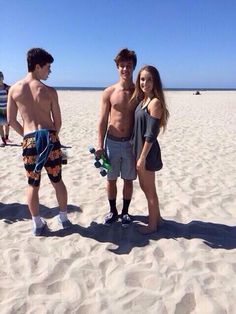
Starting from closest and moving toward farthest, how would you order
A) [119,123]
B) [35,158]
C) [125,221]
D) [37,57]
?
[37,57]
[35,158]
[119,123]
[125,221]

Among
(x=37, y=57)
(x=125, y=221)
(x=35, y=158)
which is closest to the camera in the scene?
(x=37, y=57)

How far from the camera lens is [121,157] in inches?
149

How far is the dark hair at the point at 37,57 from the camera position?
3.38m

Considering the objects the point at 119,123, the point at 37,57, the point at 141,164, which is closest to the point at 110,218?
the point at 141,164

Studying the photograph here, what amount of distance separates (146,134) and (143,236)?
1096 millimetres

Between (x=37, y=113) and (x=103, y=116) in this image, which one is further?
(x=103, y=116)

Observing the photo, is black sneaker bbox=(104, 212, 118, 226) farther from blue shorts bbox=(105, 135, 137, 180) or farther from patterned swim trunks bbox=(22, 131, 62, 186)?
patterned swim trunks bbox=(22, 131, 62, 186)

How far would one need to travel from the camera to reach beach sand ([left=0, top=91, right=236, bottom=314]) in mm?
2721

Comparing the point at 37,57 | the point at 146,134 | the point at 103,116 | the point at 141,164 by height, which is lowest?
the point at 141,164

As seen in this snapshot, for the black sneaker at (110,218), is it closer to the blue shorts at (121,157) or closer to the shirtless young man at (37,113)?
the blue shorts at (121,157)

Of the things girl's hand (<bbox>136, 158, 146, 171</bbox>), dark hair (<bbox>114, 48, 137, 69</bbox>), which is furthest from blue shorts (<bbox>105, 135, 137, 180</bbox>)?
dark hair (<bbox>114, 48, 137, 69</bbox>)

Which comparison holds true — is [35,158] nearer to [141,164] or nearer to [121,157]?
[121,157]

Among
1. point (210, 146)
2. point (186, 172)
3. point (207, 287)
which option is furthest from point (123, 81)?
point (210, 146)

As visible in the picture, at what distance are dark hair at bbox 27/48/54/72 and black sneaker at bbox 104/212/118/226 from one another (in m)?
1.80
